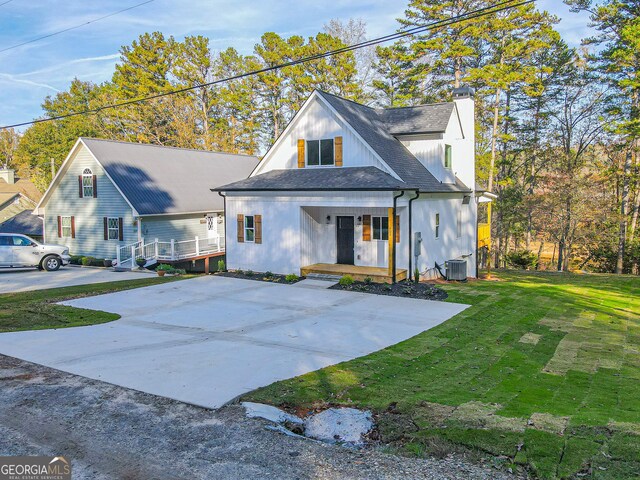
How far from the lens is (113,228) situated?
26.5m

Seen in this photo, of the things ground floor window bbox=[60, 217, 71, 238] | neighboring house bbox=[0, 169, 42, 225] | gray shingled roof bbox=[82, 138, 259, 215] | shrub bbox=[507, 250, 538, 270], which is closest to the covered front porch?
gray shingled roof bbox=[82, 138, 259, 215]

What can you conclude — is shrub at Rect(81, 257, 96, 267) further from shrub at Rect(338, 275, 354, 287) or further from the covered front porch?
shrub at Rect(338, 275, 354, 287)

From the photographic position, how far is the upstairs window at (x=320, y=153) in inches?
772

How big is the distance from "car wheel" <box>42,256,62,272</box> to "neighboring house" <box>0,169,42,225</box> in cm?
2092

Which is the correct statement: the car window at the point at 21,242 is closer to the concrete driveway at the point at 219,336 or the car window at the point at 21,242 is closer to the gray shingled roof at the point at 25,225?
the concrete driveway at the point at 219,336

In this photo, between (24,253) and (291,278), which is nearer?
(291,278)

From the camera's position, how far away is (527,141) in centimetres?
3728

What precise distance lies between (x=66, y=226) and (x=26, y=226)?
20.3 ft

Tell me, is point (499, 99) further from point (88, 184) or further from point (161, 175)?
point (88, 184)

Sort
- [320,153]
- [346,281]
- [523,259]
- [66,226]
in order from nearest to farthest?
[346,281]
[320,153]
[66,226]
[523,259]

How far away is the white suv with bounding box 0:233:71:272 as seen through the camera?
72.1ft

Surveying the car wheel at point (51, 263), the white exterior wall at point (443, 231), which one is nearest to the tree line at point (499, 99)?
the white exterior wall at point (443, 231)

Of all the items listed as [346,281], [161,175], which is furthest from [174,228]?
[346,281]

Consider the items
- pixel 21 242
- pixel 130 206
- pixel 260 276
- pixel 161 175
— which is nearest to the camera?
pixel 260 276
